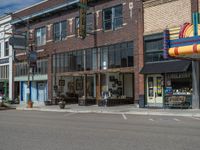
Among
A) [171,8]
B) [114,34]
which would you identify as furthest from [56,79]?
[171,8]

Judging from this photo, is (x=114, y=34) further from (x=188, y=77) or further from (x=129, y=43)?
(x=188, y=77)

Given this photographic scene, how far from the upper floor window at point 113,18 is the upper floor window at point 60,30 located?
6029mm

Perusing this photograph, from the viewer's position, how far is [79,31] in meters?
35.3

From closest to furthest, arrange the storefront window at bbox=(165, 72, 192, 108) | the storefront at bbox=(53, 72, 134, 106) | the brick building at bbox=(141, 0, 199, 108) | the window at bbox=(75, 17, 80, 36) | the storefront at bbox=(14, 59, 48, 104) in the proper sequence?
the brick building at bbox=(141, 0, 199, 108), the storefront window at bbox=(165, 72, 192, 108), the storefront at bbox=(53, 72, 134, 106), the window at bbox=(75, 17, 80, 36), the storefront at bbox=(14, 59, 48, 104)

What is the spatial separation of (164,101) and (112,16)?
958cm

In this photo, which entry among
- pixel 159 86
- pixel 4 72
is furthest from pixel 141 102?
pixel 4 72

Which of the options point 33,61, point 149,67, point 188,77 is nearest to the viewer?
point 188,77

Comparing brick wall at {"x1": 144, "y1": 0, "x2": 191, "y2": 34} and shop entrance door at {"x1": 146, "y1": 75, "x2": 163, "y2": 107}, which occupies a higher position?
brick wall at {"x1": 144, "y1": 0, "x2": 191, "y2": 34}

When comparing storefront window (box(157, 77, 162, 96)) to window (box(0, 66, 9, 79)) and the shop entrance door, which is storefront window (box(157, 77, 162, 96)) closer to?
the shop entrance door

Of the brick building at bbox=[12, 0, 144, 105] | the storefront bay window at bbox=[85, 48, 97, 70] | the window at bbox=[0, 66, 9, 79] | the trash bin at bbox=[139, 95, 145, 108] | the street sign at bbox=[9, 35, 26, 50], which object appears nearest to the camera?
the trash bin at bbox=[139, 95, 145, 108]

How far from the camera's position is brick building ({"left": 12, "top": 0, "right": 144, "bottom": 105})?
32281 mm

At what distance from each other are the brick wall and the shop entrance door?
12.1ft

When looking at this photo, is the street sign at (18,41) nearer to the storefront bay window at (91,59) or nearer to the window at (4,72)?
the window at (4,72)

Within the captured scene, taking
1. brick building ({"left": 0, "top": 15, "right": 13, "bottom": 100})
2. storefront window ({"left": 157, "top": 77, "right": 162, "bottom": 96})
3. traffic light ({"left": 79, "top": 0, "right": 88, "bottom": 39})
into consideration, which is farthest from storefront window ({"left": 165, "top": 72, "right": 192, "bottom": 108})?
brick building ({"left": 0, "top": 15, "right": 13, "bottom": 100})
